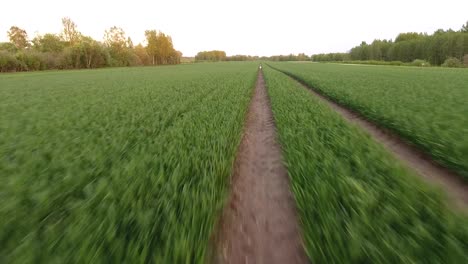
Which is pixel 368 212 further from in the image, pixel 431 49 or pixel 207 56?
pixel 207 56

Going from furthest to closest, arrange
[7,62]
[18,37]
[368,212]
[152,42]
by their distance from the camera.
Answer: [152,42], [18,37], [7,62], [368,212]

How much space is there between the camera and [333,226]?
8.10ft

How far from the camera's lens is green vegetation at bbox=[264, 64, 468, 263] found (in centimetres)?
211

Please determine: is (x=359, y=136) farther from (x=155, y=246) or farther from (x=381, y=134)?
(x=155, y=246)

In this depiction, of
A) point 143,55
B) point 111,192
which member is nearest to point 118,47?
point 143,55

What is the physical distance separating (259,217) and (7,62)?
74.9 meters

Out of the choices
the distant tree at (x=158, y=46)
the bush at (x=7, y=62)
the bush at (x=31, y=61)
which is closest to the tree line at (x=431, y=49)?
the distant tree at (x=158, y=46)

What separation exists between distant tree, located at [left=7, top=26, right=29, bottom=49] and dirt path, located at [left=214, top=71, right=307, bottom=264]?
120500 mm

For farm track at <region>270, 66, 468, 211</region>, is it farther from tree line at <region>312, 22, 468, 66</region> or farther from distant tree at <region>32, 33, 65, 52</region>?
distant tree at <region>32, 33, 65, 52</region>

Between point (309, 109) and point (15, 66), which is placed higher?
point (15, 66)

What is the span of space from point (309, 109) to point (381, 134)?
2841 mm

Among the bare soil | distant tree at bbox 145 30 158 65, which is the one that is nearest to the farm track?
the bare soil

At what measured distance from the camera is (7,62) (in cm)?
4962

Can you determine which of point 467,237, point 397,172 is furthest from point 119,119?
point 467,237
